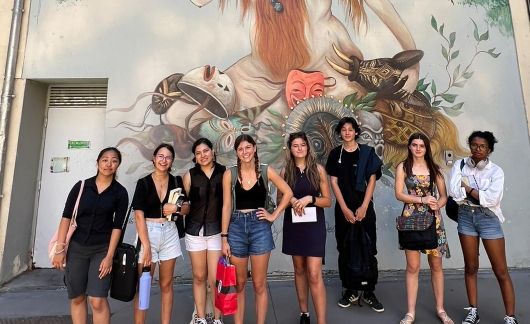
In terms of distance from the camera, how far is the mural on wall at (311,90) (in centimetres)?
517

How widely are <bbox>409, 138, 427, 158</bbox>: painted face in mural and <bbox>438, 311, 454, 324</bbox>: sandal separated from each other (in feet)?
5.49

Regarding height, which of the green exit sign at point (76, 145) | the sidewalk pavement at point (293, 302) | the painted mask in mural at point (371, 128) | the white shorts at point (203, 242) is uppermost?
the painted mask in mural at point (371, 128)

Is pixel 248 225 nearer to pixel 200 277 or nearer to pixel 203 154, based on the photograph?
pixel 200 277

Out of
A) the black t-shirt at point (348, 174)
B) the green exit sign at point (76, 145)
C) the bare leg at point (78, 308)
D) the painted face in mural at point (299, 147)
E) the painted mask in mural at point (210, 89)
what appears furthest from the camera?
the green exit sign at point (76, 145)

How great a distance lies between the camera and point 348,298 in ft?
12.8

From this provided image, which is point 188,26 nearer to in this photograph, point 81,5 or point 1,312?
point 81,5

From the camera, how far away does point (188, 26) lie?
17.5ft

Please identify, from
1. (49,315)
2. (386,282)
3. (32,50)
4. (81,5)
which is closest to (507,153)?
(386,282)

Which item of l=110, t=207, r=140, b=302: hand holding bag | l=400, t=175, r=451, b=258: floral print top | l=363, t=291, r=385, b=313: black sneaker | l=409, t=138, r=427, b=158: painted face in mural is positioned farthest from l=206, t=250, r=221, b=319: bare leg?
l=409, t=138, r=427, b=158: painted face in mural

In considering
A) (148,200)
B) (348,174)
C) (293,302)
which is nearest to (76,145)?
(148,200)

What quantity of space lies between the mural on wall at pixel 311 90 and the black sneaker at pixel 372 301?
1.95 metres

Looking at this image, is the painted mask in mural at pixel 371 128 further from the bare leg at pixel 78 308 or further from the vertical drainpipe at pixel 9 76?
the vertical drainpipe at pixel 9 76

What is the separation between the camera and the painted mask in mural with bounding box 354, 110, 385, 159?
5250mm

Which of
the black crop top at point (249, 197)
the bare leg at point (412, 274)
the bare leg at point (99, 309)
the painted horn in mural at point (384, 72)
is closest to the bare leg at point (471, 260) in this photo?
the bare leg at point (412, 274)
